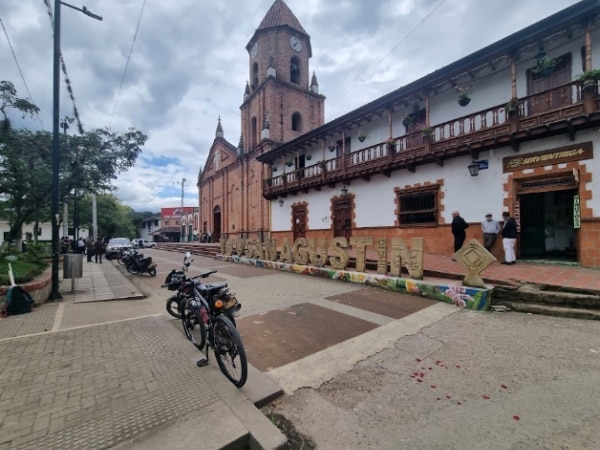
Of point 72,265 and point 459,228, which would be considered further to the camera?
point 459,228

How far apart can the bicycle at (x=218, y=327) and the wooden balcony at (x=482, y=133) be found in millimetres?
9602

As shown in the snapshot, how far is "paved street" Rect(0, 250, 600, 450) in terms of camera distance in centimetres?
227

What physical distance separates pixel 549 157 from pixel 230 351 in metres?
10.1

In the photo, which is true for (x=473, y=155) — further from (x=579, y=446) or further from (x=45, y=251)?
(x=45, y=251)

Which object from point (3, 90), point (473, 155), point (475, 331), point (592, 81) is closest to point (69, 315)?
point (3, 90)

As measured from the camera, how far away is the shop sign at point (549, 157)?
7668 mm

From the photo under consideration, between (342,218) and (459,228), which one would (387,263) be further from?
(342,218)

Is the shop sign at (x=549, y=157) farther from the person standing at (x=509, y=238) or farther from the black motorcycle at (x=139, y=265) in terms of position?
the black motorcycle at (x=139, y=265)

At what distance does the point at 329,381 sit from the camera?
3.16 meters

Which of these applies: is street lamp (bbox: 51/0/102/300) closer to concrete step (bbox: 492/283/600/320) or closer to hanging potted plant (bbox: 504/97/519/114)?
concrete step (bbox: 492/283/600/320)

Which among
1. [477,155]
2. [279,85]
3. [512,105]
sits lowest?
[477,155]

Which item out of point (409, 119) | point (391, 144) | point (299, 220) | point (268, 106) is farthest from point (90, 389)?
point (268, 106)

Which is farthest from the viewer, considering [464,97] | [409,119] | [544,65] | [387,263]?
[409,119]

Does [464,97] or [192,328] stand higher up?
[464,97]
